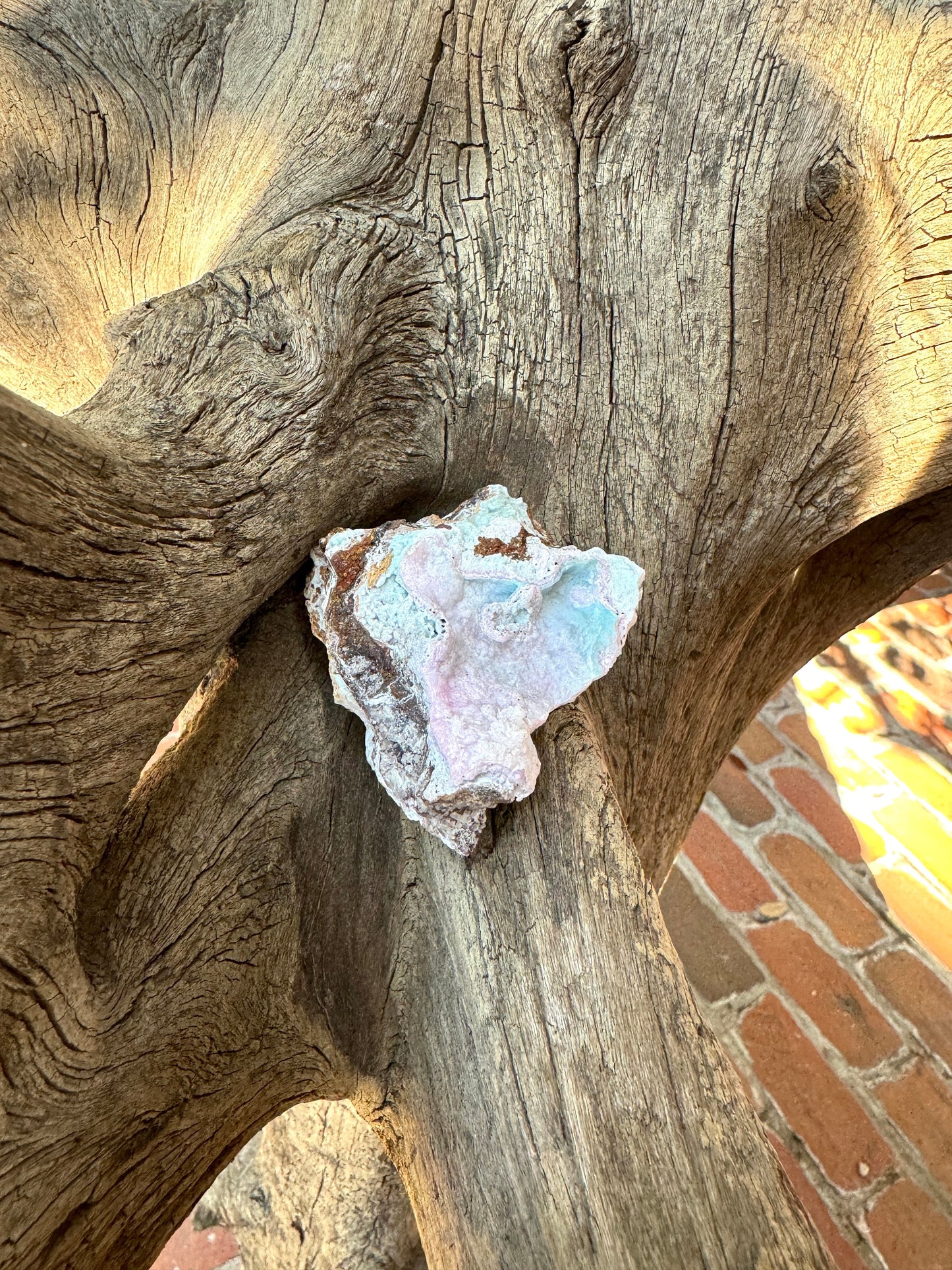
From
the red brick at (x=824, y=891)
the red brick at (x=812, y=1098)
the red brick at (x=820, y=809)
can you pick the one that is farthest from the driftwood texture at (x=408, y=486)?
the red brick at (x=820, y=809)

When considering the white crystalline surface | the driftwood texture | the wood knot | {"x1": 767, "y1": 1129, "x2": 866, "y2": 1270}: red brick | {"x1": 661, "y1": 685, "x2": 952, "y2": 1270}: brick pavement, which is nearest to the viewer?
the driftwood texture

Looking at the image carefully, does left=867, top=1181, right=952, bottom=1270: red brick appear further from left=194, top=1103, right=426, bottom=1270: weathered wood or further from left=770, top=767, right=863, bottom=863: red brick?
left=194, top=1103, right=426, bottom=1270: weathered wood

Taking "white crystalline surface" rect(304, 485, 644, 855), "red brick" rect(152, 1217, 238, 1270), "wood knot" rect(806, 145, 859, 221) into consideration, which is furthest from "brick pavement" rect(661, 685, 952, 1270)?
"wood knot" rect(806, 145, 859, 221)

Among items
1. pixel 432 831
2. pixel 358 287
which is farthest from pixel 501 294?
pixel 432 831

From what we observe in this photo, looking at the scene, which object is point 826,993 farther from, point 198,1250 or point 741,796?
point 198,1250

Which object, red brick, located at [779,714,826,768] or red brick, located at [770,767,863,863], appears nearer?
red brick, located at [770,767,863,863]

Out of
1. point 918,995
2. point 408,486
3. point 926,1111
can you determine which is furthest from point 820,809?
point 408,486
